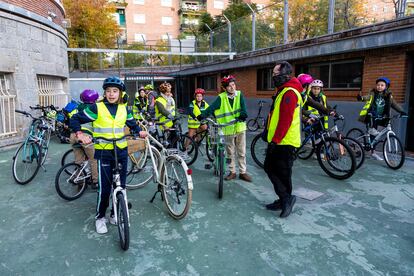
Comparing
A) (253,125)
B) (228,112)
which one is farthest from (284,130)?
(253,125)

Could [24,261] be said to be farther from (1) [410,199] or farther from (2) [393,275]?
(1) [410,199]

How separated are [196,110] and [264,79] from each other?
6141 mm

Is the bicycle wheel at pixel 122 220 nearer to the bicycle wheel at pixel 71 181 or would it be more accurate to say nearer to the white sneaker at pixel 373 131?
the bicycle wheel at pixel 71 181

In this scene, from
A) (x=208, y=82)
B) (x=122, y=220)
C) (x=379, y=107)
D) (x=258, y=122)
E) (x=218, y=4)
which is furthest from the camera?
(x=218, y=4)

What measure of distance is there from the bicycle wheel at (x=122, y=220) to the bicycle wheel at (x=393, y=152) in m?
5.09

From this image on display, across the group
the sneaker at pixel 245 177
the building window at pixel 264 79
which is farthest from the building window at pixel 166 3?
the sneaker at pixel 245 177

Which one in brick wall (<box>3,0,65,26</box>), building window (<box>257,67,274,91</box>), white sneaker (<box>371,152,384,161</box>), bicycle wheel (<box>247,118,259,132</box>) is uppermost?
brick wall (<box>3,0,65,26</box>)

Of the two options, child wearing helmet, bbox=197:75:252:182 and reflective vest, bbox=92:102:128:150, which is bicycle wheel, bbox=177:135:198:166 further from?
reflective vest, bbox=92:102:128:150

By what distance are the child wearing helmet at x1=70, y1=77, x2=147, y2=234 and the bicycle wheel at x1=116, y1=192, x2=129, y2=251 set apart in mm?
350

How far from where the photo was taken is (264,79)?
459 inches

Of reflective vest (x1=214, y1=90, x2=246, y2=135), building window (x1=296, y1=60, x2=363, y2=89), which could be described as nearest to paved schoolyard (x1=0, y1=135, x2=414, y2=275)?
reflective vest (x1=214, y1=90, x2=246, y2=135)

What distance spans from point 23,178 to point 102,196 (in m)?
2.60

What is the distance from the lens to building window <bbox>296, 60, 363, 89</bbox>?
7.81 meters

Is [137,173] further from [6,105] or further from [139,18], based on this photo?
[139,18]
